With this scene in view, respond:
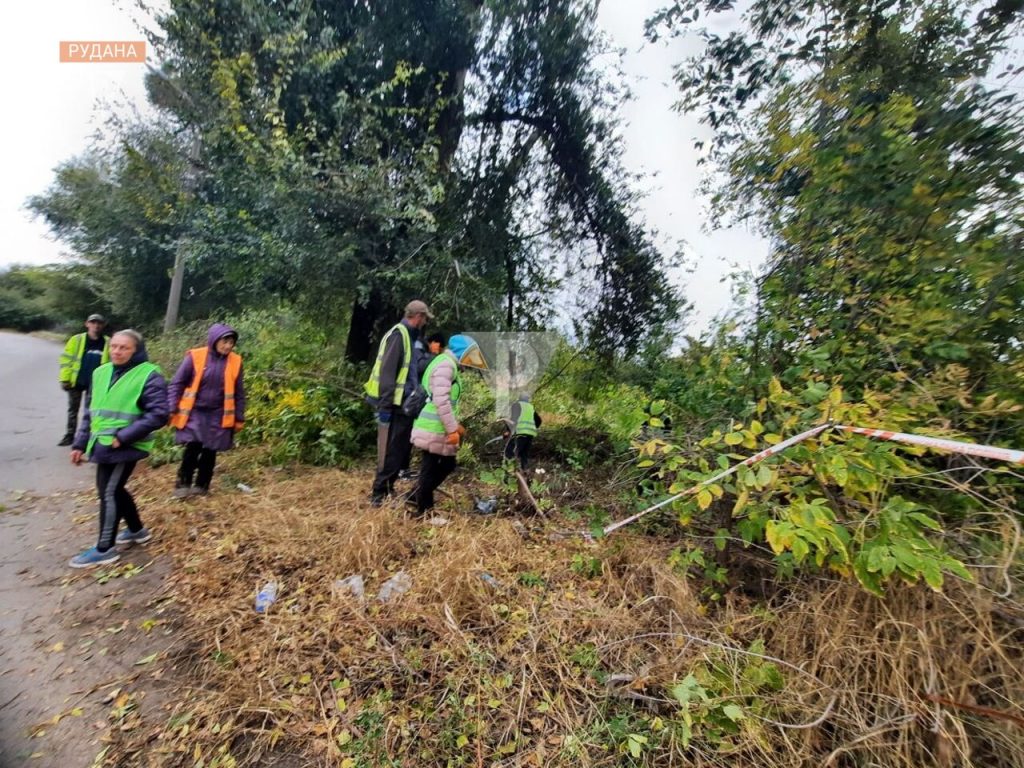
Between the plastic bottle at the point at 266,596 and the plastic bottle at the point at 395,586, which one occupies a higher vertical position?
the plastic bottle at the point at 395,586

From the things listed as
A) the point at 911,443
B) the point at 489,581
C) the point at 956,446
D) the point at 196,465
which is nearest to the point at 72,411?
the point at 196,465

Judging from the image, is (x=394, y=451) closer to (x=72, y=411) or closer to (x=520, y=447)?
(x=520, y=447)

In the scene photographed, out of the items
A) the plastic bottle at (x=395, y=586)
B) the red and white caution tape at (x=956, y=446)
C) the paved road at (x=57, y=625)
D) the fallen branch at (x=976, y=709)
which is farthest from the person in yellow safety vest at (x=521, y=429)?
the fallen branch at (x=976, y=709)

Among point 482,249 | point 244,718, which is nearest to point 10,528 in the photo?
point 244,718

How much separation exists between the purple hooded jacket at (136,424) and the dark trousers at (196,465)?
1.11 meters

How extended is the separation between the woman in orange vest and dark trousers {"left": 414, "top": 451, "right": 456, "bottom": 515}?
77.0 inches

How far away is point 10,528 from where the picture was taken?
413cm

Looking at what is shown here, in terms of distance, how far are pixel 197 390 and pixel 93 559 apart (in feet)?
5.24

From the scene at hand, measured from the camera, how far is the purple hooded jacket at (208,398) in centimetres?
463

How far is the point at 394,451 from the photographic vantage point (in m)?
4.65

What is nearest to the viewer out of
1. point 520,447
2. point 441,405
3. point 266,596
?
point 266,596

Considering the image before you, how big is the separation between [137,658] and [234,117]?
18.0ft

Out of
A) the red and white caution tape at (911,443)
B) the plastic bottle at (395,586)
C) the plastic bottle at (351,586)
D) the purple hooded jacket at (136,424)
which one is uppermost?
the red and white caution tape at (911,443)

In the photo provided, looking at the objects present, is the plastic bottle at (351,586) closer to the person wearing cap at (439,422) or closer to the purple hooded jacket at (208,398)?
the person wearing cap at (439,422)
